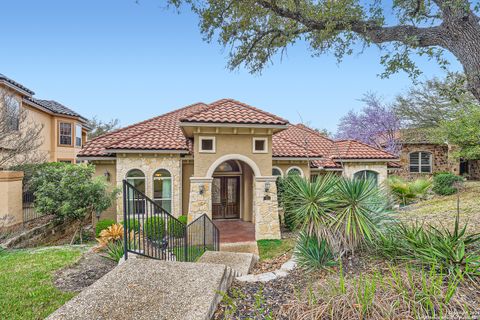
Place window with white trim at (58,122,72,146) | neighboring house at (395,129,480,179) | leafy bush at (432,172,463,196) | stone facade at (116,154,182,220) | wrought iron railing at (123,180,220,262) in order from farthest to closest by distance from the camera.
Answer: neighboring house at (395,129,480,179) < window with white trim at (58,122,72,146) < leafy bush at (432,172,463,196) < stone facade at (116,154,182,220) < wrought iron railing at (123,180,220,262)

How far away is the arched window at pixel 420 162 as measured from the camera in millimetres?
22953

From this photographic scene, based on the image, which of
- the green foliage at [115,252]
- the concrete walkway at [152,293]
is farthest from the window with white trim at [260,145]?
the concrete walkway at [152,293]

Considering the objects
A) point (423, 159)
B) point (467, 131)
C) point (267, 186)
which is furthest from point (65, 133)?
point (423, 159)

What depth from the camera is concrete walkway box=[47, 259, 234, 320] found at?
276 centimetres

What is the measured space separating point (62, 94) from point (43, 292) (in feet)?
97.5

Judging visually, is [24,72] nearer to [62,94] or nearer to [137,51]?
[62,94]

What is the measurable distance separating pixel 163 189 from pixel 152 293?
9700 mm

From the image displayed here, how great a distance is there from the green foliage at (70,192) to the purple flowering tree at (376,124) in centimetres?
2393

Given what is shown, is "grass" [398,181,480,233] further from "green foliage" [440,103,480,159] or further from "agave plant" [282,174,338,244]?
"agave plant" [282,174,338,244]

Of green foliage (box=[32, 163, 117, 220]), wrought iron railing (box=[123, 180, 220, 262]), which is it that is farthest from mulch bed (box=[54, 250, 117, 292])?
green foliage (box=[32, 163, 117, 220])

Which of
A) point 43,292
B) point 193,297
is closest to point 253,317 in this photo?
point 193,297

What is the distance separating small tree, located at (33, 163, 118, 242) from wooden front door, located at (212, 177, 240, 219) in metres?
6.15

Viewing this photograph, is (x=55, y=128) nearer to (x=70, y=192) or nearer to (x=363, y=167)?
(x=70, y=192)

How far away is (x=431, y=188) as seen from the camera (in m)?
16.8
